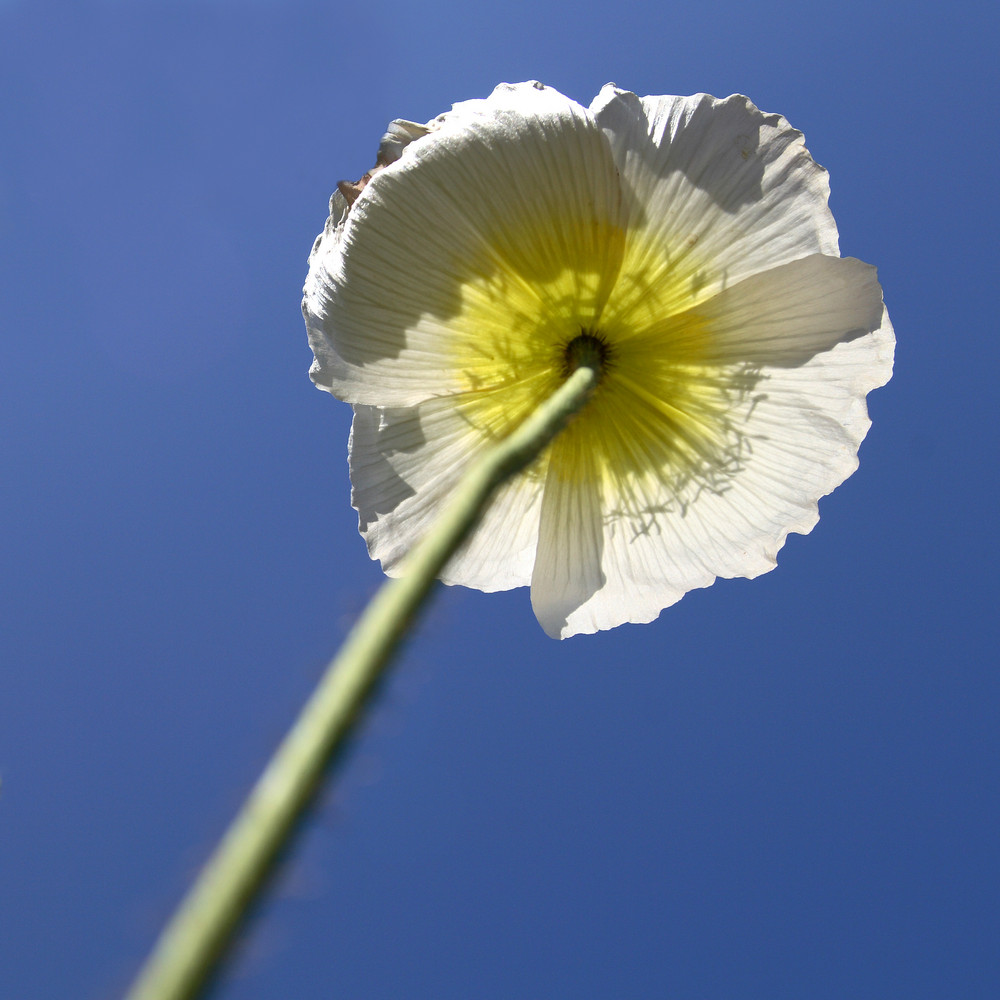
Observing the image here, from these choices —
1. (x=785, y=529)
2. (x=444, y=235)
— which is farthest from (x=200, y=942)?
(x=785, y=529)

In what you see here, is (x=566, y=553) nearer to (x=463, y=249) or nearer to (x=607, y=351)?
(x=607, y=351)

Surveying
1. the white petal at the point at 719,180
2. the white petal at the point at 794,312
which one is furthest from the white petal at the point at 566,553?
the white petal at the point at 719,180

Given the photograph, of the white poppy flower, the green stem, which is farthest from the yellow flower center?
the green stem

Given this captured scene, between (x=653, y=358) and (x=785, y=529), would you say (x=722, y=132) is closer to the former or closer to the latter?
(x=653, y=358)

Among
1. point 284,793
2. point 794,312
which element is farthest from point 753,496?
point 284,793

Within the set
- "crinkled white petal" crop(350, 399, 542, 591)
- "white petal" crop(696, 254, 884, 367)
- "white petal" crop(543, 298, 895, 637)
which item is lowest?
"crinkled white petal" crop(350, 399, 542, 591)

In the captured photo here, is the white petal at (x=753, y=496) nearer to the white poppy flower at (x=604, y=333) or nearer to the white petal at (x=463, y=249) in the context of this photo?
the white poppy flower at (x=604, y=333)

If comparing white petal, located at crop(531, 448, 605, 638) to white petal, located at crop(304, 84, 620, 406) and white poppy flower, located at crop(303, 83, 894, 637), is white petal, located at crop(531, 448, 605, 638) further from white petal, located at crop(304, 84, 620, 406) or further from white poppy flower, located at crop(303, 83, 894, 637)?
white petal, located at crop(304, 84, 620, 406)
